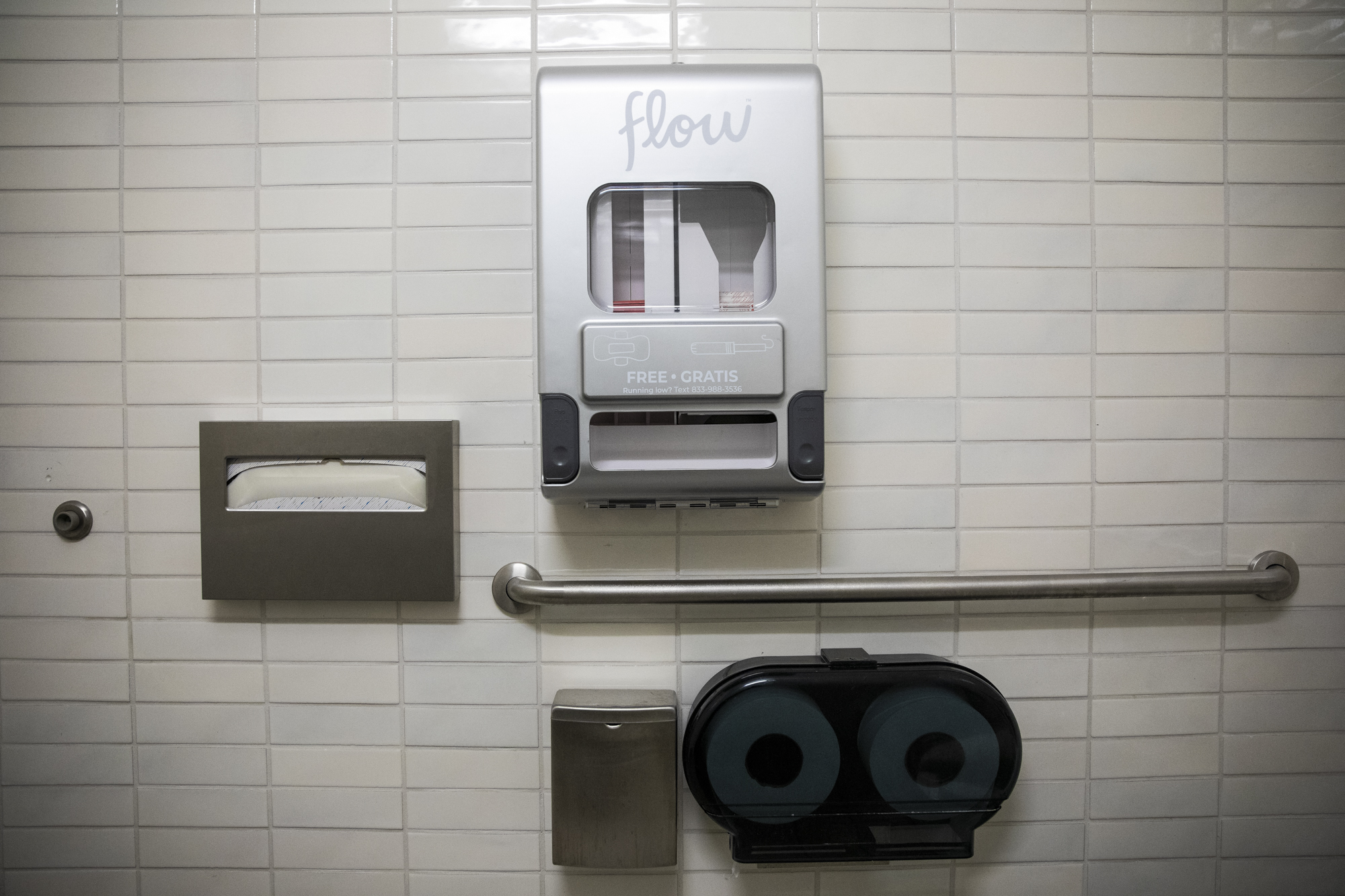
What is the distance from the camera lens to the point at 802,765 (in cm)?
93

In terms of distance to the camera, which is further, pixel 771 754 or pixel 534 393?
pixel 534 393

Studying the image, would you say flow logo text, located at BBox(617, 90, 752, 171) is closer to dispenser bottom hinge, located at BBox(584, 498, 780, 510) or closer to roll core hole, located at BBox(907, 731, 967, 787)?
dispenser bottom hinge, located at BBox(584, 498, 780, 510)

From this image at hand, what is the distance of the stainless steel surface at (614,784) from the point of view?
0.95 metres

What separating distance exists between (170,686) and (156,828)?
226 millimetres

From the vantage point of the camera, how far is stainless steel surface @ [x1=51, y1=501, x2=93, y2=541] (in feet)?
3.38

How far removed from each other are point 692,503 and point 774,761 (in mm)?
375

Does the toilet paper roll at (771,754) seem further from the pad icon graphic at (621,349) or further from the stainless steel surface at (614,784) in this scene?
the pad icon graphic at (621,349)

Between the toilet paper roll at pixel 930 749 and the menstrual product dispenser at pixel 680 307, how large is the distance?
347mm

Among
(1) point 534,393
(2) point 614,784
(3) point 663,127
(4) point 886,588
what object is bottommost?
(2) point 614,784

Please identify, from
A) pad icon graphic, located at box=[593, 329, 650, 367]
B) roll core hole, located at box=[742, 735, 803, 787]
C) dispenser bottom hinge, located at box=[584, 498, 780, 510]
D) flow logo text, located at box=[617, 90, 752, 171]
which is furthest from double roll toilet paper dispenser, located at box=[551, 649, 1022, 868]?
flow logo text, located at box=[617, 90, 752, 171]

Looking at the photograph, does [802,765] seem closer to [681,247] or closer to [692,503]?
[692,503]

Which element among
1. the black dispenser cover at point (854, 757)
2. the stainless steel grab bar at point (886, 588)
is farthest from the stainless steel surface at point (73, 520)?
the black dispenser cover at point (854, 757)

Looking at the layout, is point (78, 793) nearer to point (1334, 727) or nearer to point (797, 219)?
point (797, 219)

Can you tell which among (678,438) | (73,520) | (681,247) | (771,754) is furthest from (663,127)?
(73,520)
